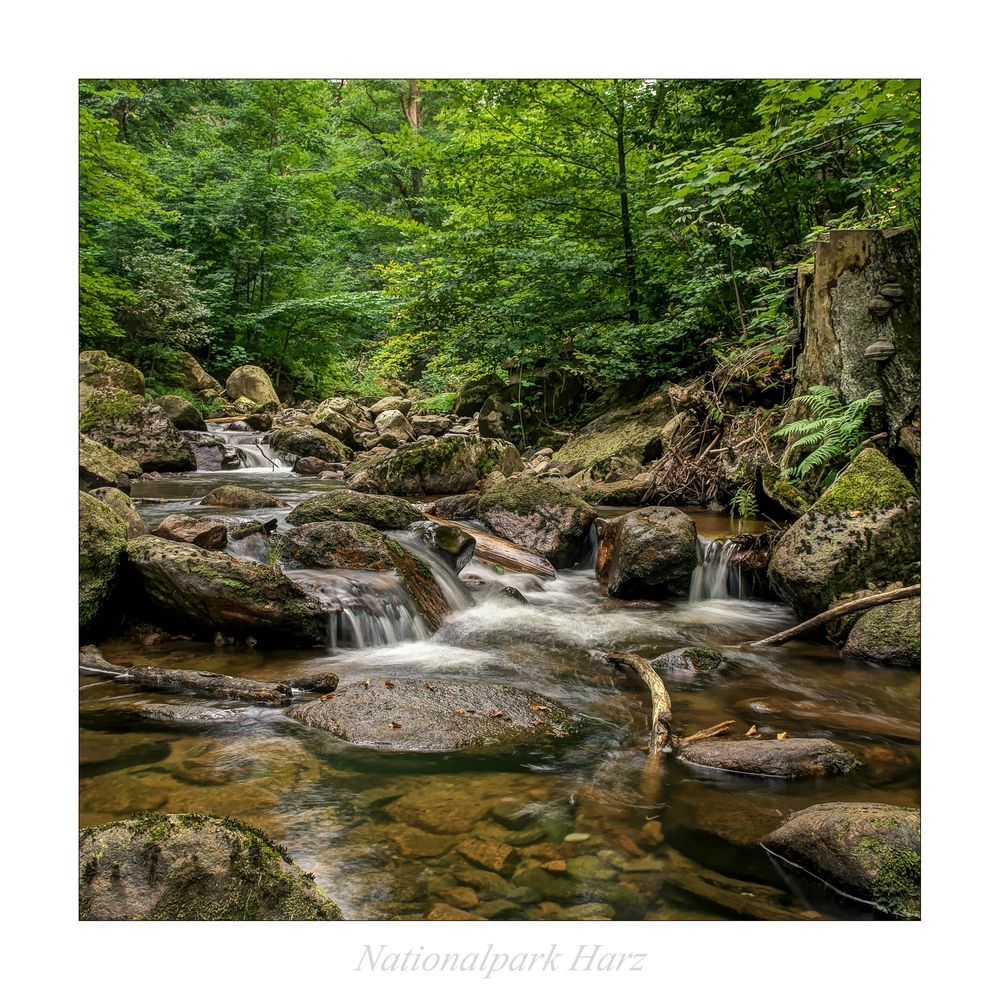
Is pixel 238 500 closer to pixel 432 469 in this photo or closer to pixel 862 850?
pixel 432 469

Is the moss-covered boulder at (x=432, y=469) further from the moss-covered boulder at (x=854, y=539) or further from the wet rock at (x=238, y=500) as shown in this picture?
the moss-covered boulder at (x=854, y=539)

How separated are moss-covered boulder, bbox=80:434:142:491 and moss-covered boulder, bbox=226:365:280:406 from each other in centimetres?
939

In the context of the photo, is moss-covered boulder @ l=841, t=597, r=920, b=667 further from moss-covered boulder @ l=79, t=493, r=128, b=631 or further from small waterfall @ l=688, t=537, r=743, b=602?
moss-covered boulder @ l=79, t=493, r=128, b=631

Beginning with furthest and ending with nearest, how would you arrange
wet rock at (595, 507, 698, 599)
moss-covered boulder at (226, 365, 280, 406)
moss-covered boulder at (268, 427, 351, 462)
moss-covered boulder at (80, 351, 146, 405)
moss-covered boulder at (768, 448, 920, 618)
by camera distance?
moss-covered boulder at (226, 365, 280, 406), moss-covered boulder at (268, 427, 351, 462), moss-covered boulder at (80, 351, 146, 405), wet rock at (595, 507, 698, 599), moss-covered boulder at (768, 448, 920, 618)

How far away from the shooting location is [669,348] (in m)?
12.8

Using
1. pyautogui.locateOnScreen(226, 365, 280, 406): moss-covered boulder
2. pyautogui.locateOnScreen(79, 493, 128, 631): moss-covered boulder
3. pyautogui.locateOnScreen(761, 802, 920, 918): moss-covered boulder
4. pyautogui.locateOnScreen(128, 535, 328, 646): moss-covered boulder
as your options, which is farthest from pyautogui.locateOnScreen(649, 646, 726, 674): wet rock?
pyautogui.locateOnScreen(226, 365, 280, 406): moss-covered boulder

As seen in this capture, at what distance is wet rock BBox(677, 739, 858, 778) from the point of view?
3199 mm

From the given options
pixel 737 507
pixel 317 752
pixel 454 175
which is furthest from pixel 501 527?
pixel 454 175

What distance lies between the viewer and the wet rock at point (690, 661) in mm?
4723

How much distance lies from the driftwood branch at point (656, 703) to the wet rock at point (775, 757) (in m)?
0.14

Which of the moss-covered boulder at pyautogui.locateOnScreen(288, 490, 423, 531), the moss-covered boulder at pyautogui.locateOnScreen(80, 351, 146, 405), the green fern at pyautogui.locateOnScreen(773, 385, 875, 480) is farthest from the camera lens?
the moss-covered boulder at pyautogui.locateOnScreen(80, 351, 146, 405)

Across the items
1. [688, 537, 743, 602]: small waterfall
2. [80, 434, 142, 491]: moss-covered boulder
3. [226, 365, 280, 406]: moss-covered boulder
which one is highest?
[226, 365, 280, 406]: moss-covered boulder

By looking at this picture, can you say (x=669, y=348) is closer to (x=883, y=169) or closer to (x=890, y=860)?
(x=883, y=169)

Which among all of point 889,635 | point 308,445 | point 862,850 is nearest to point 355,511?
point 889,635
